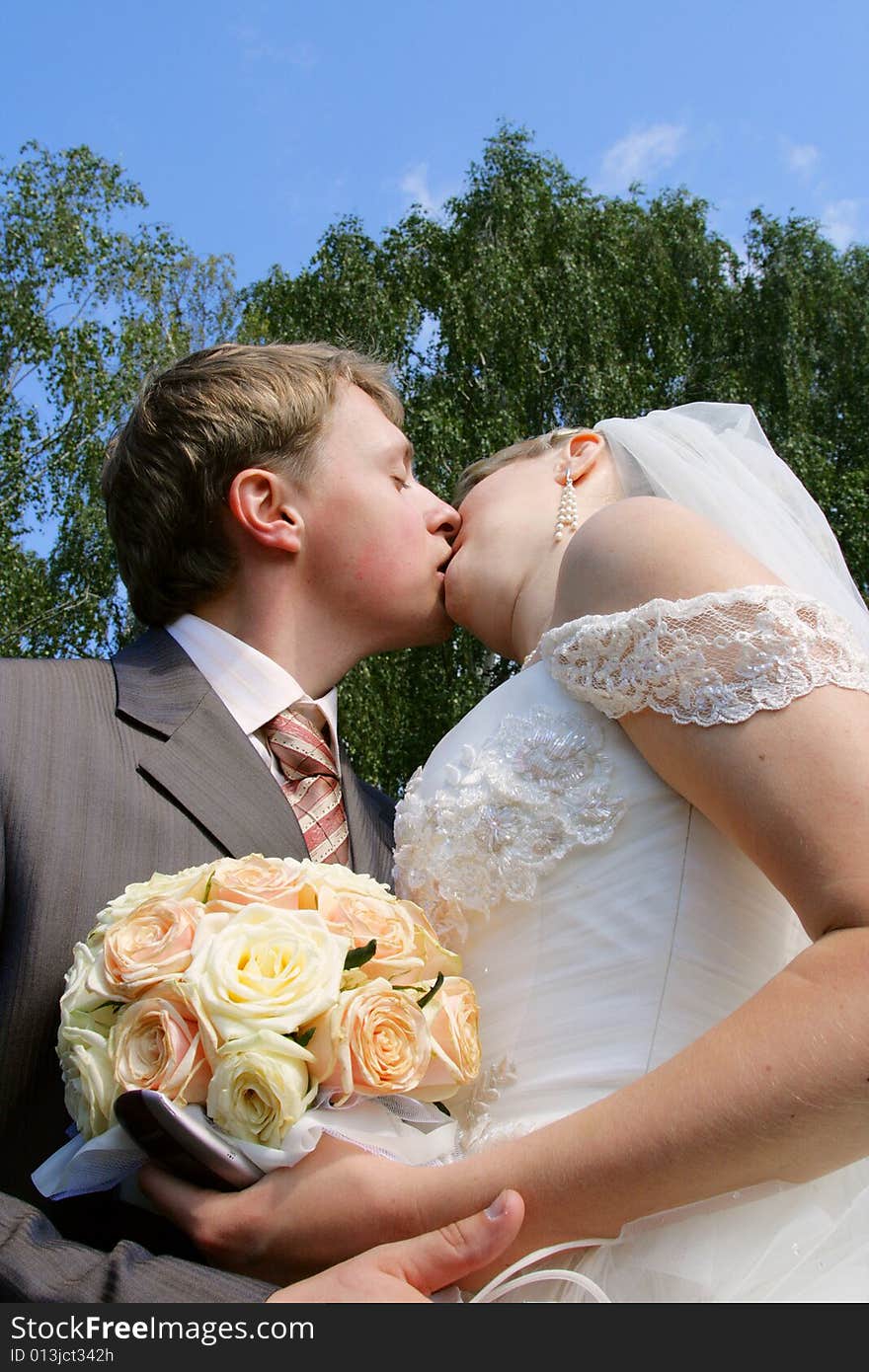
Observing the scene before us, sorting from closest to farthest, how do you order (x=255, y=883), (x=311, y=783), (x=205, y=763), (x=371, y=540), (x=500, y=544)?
(x=255, y=883) → (x=205, y=763) → (x=311, y=783) → (x=500, y=544) → (x=371, y=540)

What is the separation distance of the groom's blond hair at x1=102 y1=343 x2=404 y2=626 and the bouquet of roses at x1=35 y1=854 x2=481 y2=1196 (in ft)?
4.79

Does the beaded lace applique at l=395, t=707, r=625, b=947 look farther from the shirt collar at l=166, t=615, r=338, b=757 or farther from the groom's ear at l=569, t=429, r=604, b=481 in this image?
the groom's ear at l=569, t=429, r=604, b=481

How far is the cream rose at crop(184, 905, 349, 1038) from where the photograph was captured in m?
1.71

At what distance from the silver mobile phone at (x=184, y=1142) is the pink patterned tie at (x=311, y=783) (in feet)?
3.46

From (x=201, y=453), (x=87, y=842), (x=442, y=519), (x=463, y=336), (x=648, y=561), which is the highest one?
(x=463, y=336)

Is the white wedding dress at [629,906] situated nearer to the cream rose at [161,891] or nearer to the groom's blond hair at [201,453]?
the cream rose at [161,891]

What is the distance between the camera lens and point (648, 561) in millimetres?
2143

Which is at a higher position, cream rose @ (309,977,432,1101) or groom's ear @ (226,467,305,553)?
groom's ear @ (226,467,305,553)

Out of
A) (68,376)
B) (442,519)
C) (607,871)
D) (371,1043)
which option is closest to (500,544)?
(442,519)

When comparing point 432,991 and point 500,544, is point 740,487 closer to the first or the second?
point 500,544

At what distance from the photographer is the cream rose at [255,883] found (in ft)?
6.34

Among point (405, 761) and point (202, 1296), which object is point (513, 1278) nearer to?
point (202, 1296)

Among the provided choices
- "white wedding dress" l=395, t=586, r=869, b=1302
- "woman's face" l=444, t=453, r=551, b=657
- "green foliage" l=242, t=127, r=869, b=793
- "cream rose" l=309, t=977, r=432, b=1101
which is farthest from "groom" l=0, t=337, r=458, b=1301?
"green foliage" l=242, t=127, r=869, b=793

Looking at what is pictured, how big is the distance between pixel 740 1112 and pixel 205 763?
143 centimetres
